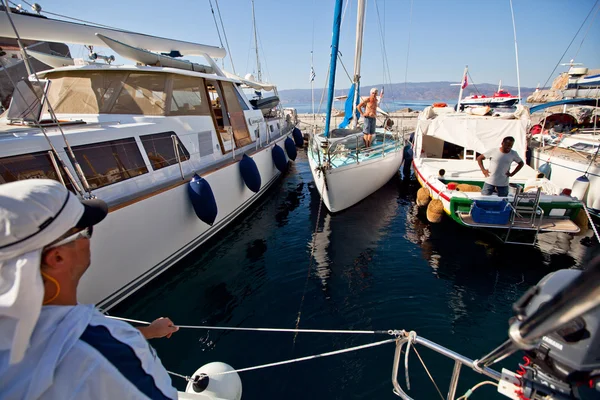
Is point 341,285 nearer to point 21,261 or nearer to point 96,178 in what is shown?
point 96,178

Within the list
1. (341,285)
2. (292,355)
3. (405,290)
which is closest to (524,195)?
(405,290)

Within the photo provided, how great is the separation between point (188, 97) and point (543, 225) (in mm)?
7532

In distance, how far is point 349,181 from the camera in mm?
7203

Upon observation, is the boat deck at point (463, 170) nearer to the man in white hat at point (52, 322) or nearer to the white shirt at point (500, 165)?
the white shirt at point (500, 165)

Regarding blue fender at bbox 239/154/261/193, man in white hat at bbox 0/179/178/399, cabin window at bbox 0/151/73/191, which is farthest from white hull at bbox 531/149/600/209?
cabin window at bbox 0/151/73/191

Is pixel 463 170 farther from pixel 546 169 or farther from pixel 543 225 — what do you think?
pixel 546 169

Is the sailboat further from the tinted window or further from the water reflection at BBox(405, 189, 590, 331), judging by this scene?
the tinted window

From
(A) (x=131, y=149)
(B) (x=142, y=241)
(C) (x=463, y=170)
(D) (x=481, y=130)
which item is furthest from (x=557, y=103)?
(B) (x=142, y=241)

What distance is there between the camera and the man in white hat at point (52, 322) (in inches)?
29.8

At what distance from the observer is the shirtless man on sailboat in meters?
8.24

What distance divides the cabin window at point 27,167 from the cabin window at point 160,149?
1455 mm

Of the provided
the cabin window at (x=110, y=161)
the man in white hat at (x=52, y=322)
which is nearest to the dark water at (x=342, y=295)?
the cabin window at (x=110, y=161)

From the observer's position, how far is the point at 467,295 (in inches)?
172

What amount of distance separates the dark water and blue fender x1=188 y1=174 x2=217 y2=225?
0.98m
